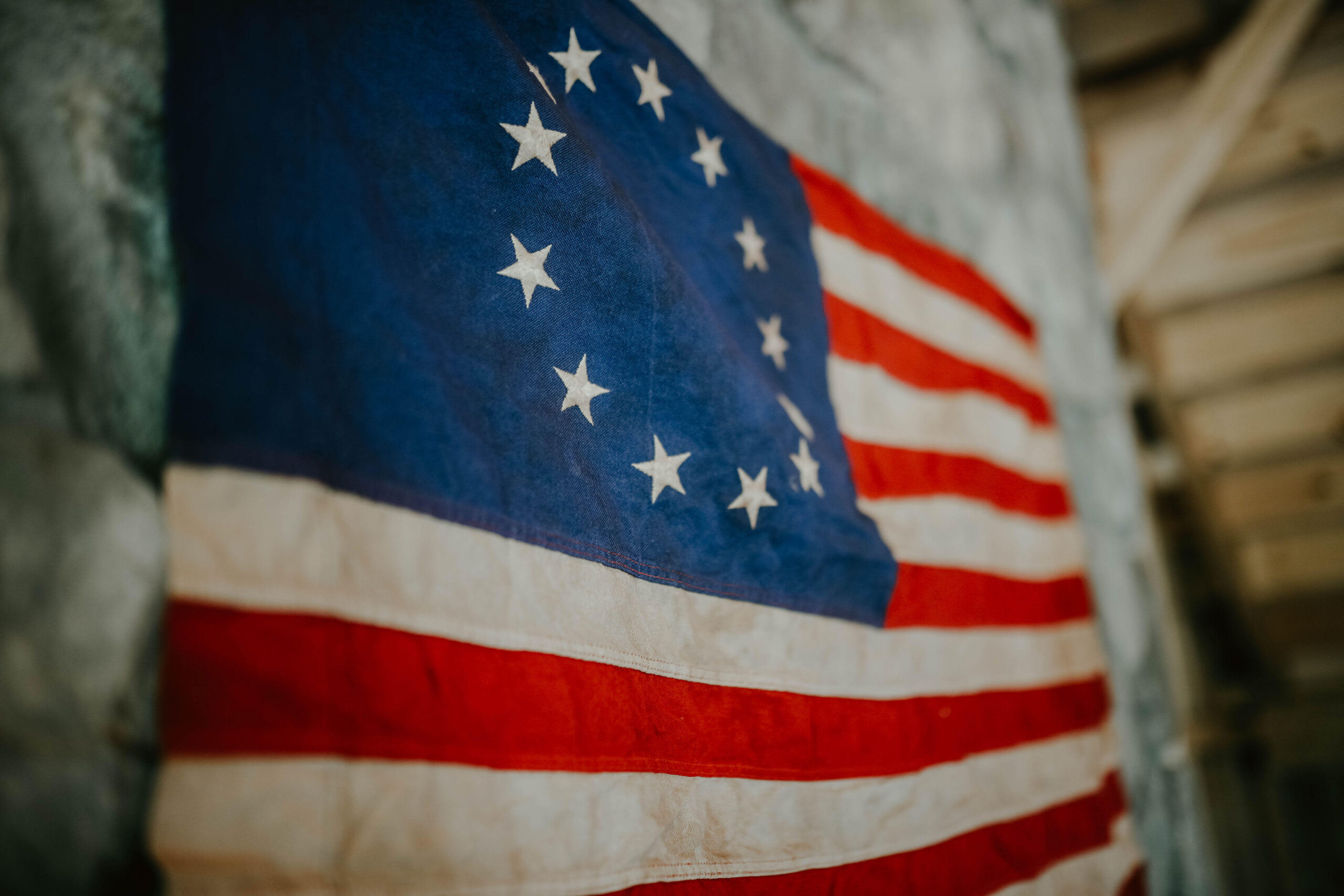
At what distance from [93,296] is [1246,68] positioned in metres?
2.81

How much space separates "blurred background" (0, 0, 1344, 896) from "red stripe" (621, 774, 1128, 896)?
40cm

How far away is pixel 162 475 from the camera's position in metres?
0.58

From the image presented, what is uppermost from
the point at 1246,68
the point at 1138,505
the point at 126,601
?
the point at 1246,68

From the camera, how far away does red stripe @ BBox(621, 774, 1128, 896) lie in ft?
2.99

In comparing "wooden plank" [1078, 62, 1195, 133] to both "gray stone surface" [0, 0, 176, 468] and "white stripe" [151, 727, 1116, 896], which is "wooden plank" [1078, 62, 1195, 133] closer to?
"white stripe" [151, 727, 1116, 896]

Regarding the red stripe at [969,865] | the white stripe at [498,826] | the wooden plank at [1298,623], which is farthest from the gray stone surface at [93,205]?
the wooden plank at [1298,623]

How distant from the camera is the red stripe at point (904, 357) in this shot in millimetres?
1304

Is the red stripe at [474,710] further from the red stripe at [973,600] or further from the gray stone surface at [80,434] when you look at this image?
the red stripe at [973,600]

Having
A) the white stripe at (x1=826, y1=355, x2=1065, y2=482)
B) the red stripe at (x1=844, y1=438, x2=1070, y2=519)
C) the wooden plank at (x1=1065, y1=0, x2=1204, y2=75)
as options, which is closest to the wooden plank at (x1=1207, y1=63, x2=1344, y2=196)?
the wooden plank at (x1=1065, y1=0, x2=1204, y2=75)

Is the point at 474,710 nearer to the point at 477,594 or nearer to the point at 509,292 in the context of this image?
the point at 477,594

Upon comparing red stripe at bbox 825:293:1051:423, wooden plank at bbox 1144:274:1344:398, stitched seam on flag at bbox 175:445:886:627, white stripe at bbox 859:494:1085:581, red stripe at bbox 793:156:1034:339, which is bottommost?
stitched seam on flag at bbox 175:445:886:627

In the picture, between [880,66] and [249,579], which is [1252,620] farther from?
[249,579]

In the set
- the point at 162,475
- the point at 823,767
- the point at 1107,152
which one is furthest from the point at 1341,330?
the point at 162,475

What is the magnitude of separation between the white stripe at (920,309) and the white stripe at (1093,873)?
3.41ft
